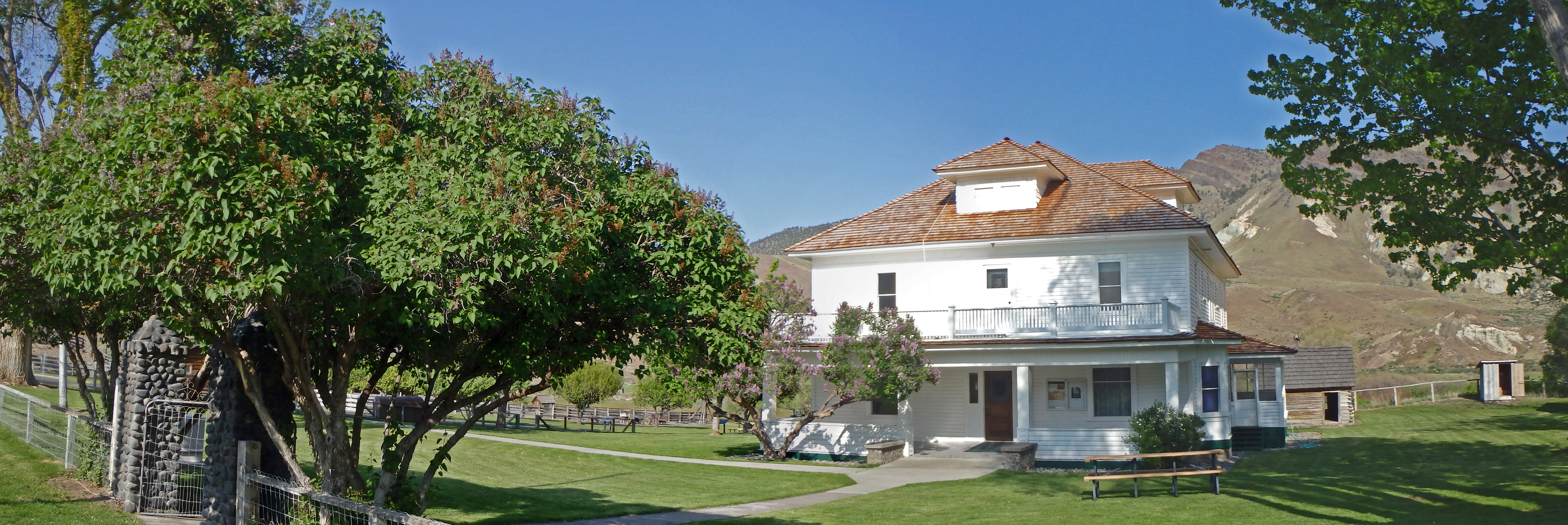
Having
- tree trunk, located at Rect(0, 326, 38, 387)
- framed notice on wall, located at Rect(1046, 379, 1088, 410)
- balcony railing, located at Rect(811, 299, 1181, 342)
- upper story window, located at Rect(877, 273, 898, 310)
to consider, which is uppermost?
upper story window, located at Rect(877, 273, 898, 310)

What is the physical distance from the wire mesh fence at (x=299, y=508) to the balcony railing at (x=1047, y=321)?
1652 cm

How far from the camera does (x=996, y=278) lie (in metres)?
27.8

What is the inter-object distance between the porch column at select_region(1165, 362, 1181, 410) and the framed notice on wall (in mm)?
2824

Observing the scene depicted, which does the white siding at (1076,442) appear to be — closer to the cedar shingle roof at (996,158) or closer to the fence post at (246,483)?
the cedar shingle roof at (996,158)

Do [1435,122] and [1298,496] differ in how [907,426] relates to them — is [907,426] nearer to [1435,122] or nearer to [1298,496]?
[1298,496]

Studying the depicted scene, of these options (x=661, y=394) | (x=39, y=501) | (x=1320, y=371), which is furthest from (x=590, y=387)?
(x=39, y=501)

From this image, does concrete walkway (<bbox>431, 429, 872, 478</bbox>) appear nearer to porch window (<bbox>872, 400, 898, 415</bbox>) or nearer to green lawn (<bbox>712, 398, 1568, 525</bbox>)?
porch window (<bbox>872, 400, 898, 415</bbox>)

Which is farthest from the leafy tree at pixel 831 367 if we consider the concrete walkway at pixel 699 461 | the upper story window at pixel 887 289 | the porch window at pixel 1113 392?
the porch window at pixel 1113 392

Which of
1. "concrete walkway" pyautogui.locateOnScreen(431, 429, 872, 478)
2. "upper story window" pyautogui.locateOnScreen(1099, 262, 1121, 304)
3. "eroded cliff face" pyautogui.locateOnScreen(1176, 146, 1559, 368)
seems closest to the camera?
"concrete walkway" pyautogui.locateOnScreen(431, 429, 872, 478)

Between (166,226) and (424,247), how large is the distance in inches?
71.4

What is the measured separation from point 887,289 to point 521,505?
1451 centimetres

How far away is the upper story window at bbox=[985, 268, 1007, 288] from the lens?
90.7 ft

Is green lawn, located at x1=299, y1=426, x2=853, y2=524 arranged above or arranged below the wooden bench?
below

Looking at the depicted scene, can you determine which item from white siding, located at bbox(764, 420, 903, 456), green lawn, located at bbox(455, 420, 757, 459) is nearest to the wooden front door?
white siding, located at bbox(764, 420, 903, 456)
